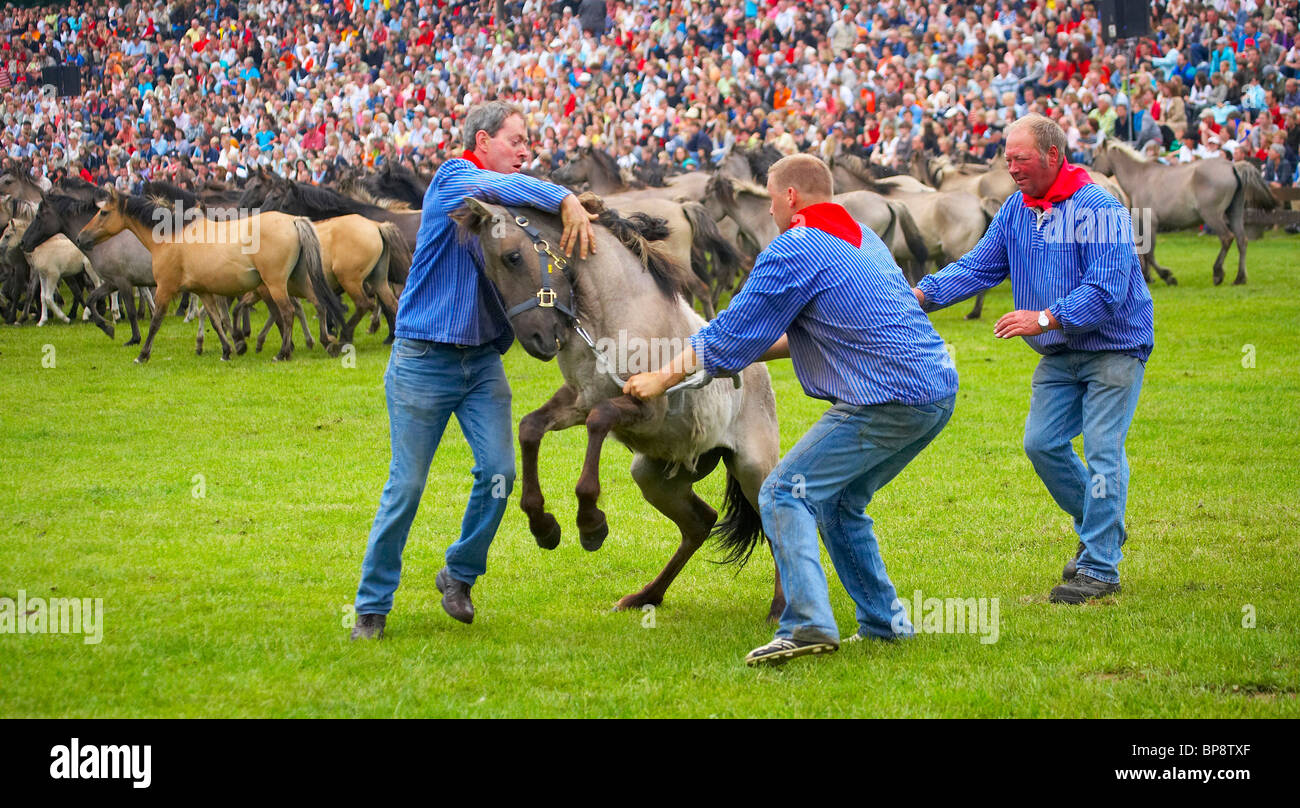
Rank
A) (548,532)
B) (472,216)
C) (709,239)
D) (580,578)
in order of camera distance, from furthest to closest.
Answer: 1. (709,239)
2. (580,578)
3. (548,532)
4. (472,216)

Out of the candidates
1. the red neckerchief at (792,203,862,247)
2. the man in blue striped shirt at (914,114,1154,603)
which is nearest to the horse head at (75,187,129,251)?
the man in blue striped shirt at (914,114,1154,603)

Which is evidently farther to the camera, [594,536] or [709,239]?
[709,239]

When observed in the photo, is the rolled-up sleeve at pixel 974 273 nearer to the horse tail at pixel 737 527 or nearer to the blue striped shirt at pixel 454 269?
the horse tail at pixel 737 527

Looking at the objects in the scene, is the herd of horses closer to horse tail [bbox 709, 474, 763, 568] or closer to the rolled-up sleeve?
horse tail [bbox 709, 474, 763, 568]

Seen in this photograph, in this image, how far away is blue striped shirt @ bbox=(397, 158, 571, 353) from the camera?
5129mm

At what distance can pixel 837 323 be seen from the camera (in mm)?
4727

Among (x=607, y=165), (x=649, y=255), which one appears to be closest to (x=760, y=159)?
(x=607, y=165)

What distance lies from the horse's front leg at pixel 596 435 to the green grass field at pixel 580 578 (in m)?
0.53

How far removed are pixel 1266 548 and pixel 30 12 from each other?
141ft

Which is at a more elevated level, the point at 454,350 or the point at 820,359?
the point at 820,359

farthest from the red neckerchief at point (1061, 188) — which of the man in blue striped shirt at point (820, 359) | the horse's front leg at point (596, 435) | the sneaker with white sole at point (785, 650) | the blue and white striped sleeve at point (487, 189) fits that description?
the sneaker with white sole at point (785, 650)

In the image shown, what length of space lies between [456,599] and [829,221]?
220 cm

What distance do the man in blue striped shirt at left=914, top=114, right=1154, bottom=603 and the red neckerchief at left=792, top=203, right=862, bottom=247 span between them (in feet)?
3.35

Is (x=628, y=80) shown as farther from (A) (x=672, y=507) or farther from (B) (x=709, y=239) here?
(A) (x=672, y=507)
